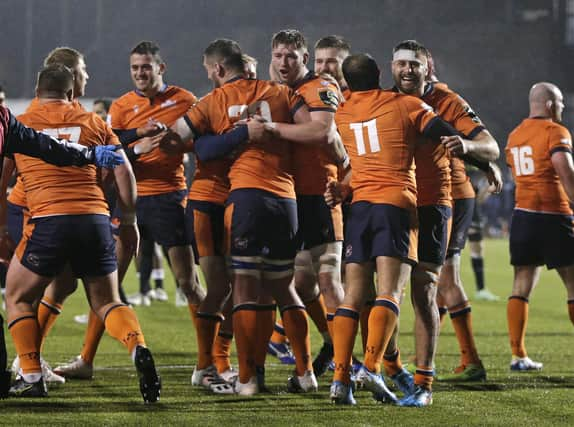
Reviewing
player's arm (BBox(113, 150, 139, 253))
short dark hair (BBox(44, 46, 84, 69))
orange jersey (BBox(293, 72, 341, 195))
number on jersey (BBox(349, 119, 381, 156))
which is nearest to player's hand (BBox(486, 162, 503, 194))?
number on jersey (BBox(349, 119, 381, 156))

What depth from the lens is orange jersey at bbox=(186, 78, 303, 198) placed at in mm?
5840

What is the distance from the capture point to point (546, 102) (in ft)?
24.3

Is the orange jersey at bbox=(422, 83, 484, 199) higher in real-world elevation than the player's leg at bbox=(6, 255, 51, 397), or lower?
higher

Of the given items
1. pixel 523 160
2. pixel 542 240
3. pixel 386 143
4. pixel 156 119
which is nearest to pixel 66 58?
pixel 156 119

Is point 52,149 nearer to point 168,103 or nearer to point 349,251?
point 349,251

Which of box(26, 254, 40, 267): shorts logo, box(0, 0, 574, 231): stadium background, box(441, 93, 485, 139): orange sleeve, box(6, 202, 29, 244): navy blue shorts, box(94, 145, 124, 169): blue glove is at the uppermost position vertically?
box(0, 0, 574, 231): stadium background

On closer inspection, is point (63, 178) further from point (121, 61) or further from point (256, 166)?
point (121, 61)

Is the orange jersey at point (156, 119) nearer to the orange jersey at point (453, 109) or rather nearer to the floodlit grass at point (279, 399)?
the floodlit grass at point (279, 399)

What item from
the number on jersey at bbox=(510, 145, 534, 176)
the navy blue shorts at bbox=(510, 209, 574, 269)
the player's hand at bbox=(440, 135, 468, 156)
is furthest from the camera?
the number on jersey at bbox=(510, 145, 534, 176)

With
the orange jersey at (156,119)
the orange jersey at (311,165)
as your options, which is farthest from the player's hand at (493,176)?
the orange jersey at (156,119)

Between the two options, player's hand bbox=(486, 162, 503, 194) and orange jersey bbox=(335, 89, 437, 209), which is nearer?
orange jersey bbox=(335, 89, 437, 209)

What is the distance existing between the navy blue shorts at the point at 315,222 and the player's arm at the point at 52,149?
1.68 m

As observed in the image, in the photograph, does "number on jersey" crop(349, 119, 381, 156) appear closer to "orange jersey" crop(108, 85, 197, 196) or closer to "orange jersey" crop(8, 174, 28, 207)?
"orange jersey" crop(108, 85, 197, 196)

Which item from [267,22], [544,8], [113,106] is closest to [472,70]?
[544,8]
